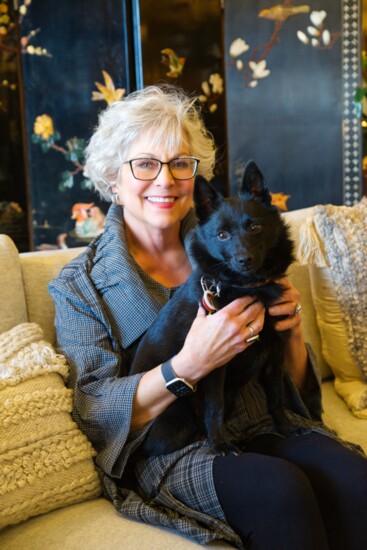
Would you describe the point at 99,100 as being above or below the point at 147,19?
below

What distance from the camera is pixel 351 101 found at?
308 centimetres

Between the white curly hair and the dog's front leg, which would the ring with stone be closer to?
the dog's front leg

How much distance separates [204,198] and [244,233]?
142mm

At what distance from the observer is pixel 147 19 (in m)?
2.70

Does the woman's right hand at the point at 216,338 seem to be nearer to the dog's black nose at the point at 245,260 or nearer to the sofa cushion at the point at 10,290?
the dog's black nose at the point at 245,260

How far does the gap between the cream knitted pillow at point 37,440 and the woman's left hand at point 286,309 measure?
0.51m

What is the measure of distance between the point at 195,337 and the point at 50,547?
52 cm

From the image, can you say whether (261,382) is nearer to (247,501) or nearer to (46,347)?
(247,501)

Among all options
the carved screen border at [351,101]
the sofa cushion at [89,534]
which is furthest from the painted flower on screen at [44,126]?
the sofa cushion at [89,534]

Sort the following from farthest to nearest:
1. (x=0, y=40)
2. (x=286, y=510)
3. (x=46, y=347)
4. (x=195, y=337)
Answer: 1. (x=0, y=40)
2. (x=46, y=347)
3. (x=195, y=337)
4. (x=286, y=510)

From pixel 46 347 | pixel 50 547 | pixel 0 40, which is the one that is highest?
pixel 0 40

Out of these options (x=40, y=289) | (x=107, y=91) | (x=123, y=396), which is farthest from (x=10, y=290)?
(x=107, y=91)

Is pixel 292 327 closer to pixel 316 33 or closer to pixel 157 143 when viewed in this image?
pixel 157 143

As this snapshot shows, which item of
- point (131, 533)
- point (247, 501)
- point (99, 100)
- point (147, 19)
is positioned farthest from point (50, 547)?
point (147, 19)
